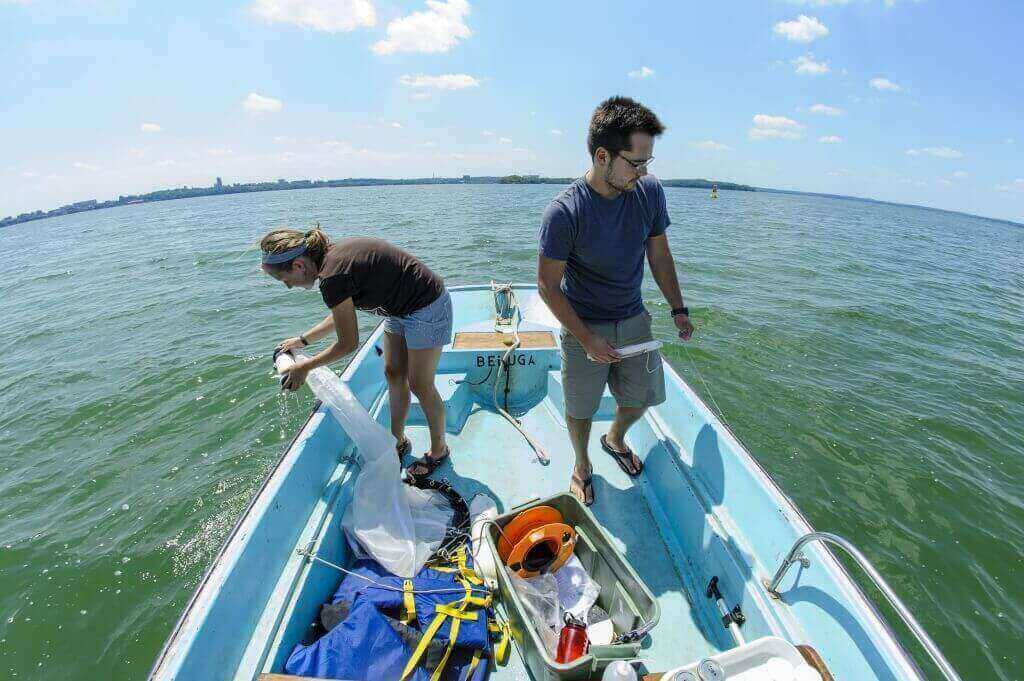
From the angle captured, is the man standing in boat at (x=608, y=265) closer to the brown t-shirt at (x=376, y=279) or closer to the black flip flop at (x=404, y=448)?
the brown t-shirt at (x=376, y=279)

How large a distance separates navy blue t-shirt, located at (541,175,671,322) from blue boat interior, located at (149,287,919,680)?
3.34ft

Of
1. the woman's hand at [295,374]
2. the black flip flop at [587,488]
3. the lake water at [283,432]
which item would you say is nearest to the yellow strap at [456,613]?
the black flip flop at [587,488]

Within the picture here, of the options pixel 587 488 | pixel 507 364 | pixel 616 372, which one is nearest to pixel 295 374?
pixel 616 372

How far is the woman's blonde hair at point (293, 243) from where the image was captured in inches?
80.2

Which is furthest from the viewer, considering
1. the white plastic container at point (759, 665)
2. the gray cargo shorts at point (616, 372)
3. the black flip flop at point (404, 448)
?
the black flip flop at point (404, 448)

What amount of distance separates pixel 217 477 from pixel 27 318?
389 inches

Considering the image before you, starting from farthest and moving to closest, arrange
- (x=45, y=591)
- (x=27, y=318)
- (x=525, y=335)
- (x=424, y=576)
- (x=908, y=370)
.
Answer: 1. (x=27, y=318)
2. (x=908, y=370)
3. (x=525, y=335)
4. (x=45, y=591)
5. (x=424, y=576)

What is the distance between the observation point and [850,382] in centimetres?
660

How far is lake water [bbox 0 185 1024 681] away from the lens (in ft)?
11.5

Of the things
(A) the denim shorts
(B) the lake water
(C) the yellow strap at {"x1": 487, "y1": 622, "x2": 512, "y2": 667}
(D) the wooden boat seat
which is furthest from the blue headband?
(D) the wooden boat seat

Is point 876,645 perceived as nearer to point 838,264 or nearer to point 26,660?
point 26,660

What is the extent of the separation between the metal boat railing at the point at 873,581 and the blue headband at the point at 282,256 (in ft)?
Result: 7.94

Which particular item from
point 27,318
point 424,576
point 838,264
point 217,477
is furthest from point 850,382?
point 27,318

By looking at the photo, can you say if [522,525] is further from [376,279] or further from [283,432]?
[283,432]
